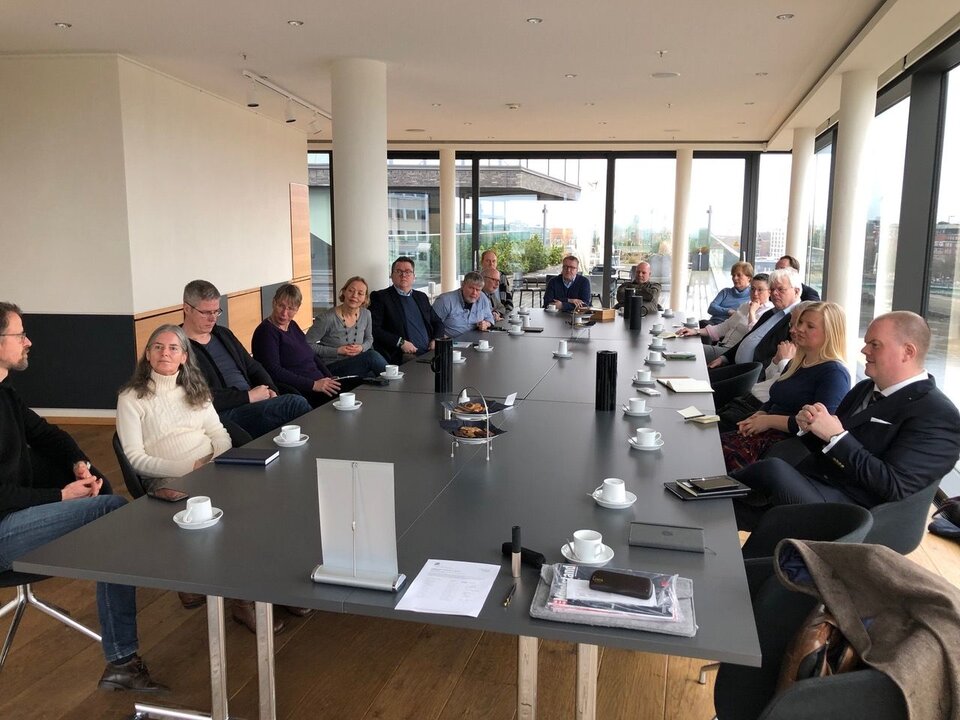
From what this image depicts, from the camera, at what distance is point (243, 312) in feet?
29.9

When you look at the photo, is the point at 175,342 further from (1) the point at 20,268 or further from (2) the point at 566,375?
(1) the point at 20,268

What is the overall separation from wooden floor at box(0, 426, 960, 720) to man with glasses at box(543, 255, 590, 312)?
6276 millimetres

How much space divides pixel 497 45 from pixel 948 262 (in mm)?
3774

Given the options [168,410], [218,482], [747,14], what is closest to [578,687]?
[218,482]

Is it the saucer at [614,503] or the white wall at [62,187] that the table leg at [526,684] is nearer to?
the saucer at [614,503]

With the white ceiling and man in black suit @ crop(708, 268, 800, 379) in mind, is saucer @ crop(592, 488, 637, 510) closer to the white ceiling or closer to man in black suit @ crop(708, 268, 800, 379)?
Answer: man in black suit @ crop(708, 268, 800, 379)

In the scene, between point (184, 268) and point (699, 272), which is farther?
point (699, 272)

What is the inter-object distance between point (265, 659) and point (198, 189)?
6.61m

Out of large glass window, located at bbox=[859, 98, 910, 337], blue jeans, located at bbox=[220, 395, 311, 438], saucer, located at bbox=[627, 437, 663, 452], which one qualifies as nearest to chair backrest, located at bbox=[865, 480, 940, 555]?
saucer, located at bbox=[627, 437, 663, 452]

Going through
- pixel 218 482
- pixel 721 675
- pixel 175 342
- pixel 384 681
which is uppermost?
pixel 175 342

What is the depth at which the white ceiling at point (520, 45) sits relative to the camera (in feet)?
17.1

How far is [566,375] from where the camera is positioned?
4746mm

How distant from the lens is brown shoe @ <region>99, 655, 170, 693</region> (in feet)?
9.12

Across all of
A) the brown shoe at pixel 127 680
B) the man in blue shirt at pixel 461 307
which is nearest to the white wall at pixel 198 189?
the man in blue shirt at pixel 461 307
